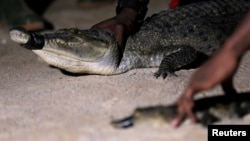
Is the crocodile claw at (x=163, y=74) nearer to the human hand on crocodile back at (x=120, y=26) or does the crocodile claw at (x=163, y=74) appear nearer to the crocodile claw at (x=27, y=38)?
the human hand on crocodile back at (x=120, y=26)

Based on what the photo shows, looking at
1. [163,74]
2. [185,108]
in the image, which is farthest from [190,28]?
[185,108]

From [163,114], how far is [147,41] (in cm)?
166

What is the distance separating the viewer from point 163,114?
2549 mm

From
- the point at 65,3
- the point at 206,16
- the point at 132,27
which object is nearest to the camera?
the point at 132,27

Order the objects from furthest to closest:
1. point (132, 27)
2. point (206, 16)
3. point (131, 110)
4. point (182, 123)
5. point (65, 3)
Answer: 1. point (65, 3)
2. point (206, 16)
3. point (132, 27)
4. point (131, 110)
5. point (182, 123)

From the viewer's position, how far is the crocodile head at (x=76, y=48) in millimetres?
3526

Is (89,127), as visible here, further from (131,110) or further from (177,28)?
(177,28)

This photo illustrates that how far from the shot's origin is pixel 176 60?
3787 millimetres

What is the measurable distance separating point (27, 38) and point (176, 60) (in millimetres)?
1240

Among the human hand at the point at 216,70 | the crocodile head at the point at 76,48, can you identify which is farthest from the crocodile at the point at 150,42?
the human hand at the point at 216,70

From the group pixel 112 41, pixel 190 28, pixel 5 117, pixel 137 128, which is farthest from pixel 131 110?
pixel 190 28

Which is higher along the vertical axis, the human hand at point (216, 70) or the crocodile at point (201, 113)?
the human hand at point (216, 70)

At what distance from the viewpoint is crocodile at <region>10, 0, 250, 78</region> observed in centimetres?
361

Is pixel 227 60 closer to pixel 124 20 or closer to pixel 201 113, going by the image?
pixel 201 113
